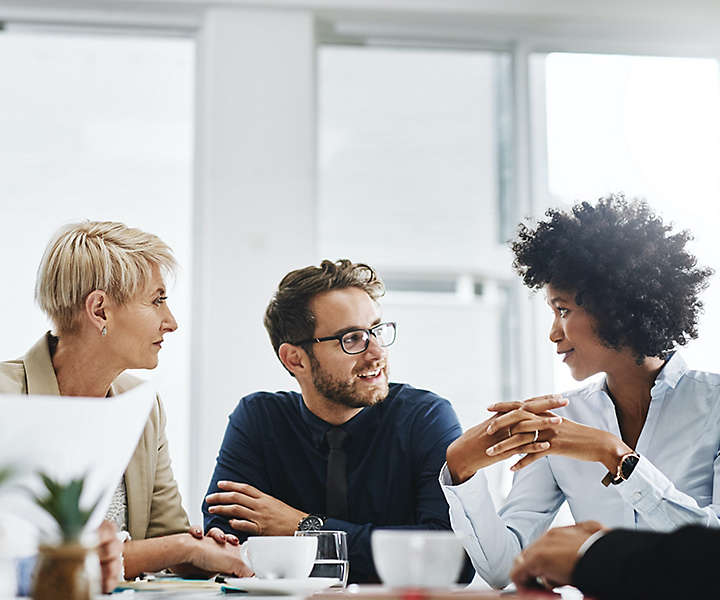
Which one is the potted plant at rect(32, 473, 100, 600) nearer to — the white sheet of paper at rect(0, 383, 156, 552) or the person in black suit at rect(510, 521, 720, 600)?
the white sheet of paper at rect(0, 383, 156, 552)

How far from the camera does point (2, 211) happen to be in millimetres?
3242

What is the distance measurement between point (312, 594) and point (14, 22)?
2872 mm

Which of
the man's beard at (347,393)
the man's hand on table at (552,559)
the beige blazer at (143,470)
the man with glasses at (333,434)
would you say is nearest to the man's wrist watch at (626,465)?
the man with glasses at (333,434)

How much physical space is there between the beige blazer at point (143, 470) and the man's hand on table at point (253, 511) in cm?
11

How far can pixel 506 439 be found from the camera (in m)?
1.73

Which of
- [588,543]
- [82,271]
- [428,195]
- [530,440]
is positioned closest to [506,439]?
[530,440]

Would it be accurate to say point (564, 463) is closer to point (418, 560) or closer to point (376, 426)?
point (376, 426)

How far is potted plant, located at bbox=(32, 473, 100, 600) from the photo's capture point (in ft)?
2.77

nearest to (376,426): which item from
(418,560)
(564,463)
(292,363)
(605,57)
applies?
(292,363)

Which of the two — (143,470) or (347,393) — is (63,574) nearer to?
(143,470)

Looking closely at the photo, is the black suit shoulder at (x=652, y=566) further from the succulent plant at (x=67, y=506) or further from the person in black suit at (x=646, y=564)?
the succulent plant at (x=67, y=506)

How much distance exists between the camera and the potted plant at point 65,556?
843mm

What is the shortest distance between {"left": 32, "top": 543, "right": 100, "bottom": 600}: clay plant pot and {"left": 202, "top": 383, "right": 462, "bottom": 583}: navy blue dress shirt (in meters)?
1.20

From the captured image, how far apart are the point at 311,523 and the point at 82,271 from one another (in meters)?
0.85
